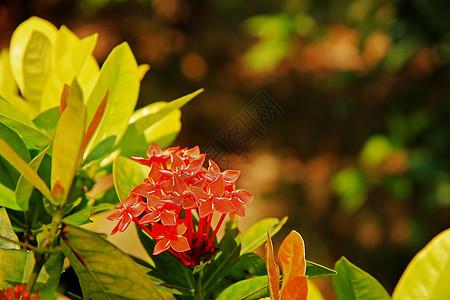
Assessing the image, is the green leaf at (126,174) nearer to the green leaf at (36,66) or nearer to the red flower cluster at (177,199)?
the red flower cluster at (177,199)

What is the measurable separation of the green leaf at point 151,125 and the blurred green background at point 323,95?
0.38 ft

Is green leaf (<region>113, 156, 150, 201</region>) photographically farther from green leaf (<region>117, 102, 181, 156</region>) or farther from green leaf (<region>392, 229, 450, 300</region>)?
green leaf (<region>392, 229, 450, 300</region>)

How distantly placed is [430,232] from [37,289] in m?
2.67

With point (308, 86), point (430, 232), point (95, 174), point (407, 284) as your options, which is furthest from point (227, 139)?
point (308, 86)

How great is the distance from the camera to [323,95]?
4195 mm

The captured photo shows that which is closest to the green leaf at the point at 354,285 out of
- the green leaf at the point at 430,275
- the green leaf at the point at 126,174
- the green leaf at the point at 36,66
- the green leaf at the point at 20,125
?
the green leaf at the point at 430,275

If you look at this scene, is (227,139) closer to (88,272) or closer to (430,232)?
(88,272)

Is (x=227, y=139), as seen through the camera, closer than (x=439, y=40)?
Yes

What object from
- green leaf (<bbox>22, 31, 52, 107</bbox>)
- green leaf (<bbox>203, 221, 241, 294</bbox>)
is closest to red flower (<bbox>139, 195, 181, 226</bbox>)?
green leaf (<bbox>203, 221, 241, 294</bbox>)

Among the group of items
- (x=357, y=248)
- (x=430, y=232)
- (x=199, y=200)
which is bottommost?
(x=357, y=248)

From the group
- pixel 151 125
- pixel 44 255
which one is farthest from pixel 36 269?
pixel 151 125

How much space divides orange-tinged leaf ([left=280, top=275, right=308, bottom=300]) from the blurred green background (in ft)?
0.84

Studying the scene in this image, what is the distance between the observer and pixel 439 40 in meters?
2.19

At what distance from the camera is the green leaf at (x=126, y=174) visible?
485mm
